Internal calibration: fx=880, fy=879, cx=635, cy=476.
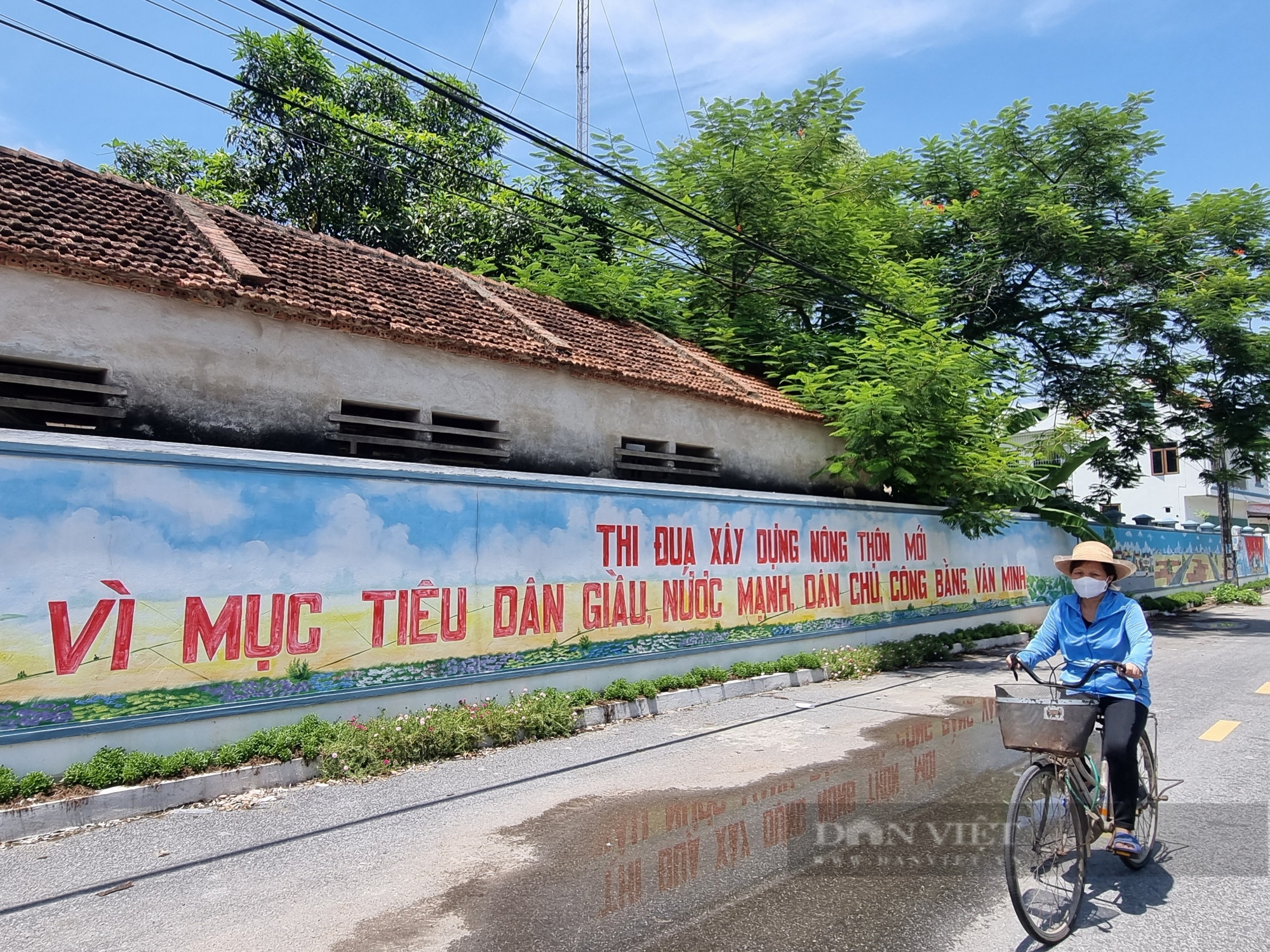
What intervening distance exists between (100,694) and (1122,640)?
21.5 feet

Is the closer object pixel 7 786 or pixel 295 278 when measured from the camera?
pixel 7 786

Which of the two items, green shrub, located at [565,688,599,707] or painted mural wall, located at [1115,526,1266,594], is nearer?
green shrub, located at [565,688,599,707]

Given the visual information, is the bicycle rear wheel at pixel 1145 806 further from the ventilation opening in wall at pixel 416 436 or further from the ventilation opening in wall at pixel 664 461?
the ventilation opening in wall at pixel 664 461

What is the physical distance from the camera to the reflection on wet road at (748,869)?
12.8ft

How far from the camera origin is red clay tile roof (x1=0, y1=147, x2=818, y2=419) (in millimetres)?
7891

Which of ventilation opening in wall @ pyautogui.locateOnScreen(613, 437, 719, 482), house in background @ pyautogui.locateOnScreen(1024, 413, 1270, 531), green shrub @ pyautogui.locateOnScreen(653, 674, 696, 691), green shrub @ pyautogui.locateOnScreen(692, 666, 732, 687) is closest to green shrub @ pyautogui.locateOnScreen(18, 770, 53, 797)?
green shrub @ pyautogui.locateOnScreen(653, 674, 696, 691)

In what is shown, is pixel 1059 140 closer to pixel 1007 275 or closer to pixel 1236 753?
pixel 1007 275

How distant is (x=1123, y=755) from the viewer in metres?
4.22

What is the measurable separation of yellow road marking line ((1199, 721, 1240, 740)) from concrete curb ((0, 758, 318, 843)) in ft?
25.1

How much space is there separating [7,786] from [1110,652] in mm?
6593

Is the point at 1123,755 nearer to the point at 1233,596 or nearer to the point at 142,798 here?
the point at 142,798

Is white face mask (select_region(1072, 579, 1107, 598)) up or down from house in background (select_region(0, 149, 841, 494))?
down

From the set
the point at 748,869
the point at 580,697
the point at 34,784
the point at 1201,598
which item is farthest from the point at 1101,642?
the point at 1201,598

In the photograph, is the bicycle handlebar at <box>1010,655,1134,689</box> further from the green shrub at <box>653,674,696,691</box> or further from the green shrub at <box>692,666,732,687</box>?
the green shrub at <box>692,666,732,687</box>
